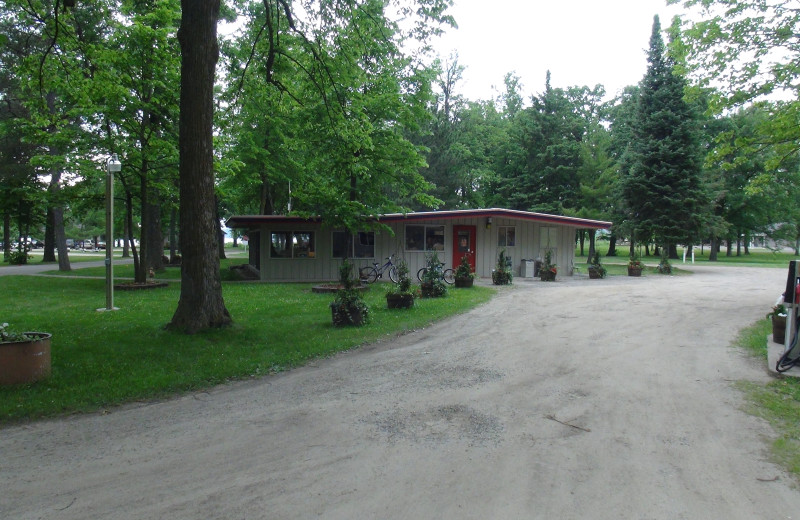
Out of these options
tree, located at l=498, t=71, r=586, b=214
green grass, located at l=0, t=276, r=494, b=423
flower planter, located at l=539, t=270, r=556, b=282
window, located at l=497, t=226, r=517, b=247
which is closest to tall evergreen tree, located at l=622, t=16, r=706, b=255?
tree, located at l=498, t=71, r=586, b=214

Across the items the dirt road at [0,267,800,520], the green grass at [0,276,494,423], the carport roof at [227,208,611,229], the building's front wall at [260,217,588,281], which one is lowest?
the dirt road at [0,267,800,520]

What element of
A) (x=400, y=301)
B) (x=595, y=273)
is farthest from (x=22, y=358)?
(x=595, y=273)

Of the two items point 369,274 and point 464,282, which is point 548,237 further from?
point 369,274

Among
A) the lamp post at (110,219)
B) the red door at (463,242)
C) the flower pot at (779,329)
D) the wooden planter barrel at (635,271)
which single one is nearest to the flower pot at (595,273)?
the wooden planter barrel at (635,271)

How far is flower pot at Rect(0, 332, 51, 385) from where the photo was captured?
5.54 m

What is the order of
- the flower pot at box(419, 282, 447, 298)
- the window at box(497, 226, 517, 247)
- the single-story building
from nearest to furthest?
the flower pot at box(419, 282, 447, 298)
the single-story building
the window at box(497, 226, 517, 247)

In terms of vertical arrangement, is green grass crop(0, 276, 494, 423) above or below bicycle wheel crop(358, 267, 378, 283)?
below

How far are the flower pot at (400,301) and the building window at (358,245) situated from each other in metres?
9.47

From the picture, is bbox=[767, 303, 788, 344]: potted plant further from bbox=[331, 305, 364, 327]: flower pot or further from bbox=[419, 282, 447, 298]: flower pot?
bbox=[419, 282, 447, 298]: flower pot

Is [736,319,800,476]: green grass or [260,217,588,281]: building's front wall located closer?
[736,319,800,476]: green grass

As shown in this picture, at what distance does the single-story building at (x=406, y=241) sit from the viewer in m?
20.5

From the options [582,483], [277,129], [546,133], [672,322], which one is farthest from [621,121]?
[582,483]

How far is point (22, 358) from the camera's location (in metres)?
5.62

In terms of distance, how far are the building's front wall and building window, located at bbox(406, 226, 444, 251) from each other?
0.42ft
